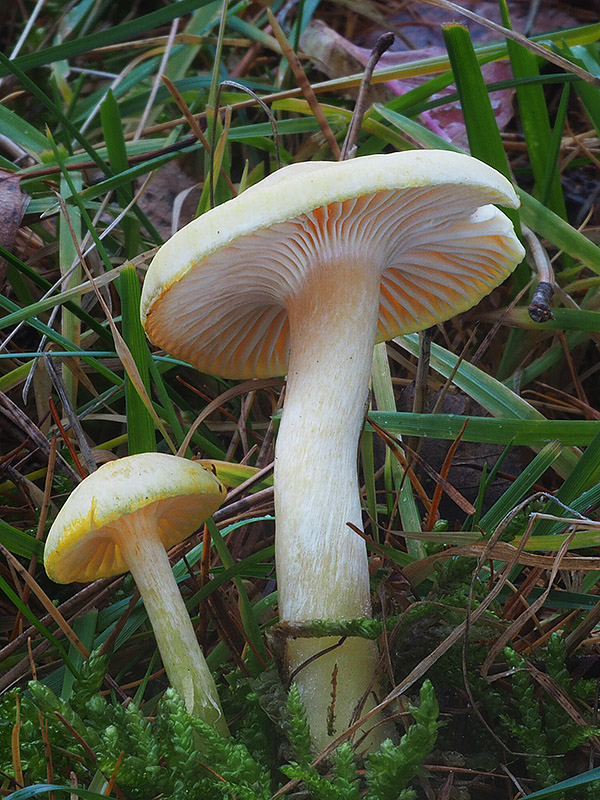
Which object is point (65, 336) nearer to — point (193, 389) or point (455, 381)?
point (193, 389)

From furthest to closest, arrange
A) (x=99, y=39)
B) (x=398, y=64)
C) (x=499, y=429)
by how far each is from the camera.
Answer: (x=398, y=64) < (x=99, y=39) < (x=499, y=429)

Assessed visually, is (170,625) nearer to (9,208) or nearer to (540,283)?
(540,283)

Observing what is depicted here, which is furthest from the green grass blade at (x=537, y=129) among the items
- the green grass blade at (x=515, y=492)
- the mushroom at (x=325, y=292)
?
the green grass blade at (x=515, y=492)

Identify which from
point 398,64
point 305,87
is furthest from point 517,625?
point 398,64

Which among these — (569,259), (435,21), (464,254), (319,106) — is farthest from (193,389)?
(435,21)

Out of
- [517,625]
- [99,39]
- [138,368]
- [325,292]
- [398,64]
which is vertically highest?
[99,39]

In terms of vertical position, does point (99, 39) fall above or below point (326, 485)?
above
